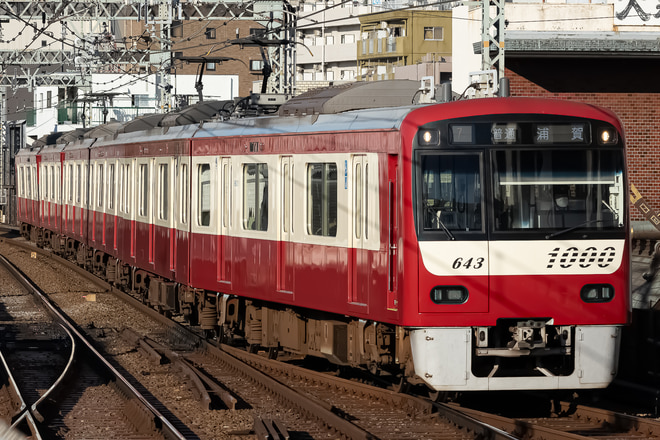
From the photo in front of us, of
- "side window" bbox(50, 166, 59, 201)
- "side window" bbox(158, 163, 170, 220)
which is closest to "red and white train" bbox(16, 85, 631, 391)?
"side window" bbox(158, 163, 170, 220)

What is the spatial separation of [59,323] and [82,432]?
7.47 metres

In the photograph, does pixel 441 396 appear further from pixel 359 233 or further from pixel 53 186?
pixel 53 186

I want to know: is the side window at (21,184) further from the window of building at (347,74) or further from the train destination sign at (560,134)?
the window of building at (347,74)

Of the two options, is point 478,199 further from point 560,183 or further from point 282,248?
point 282,248

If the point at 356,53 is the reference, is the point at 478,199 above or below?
below

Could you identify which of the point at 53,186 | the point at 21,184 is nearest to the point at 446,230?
the point at 53,186

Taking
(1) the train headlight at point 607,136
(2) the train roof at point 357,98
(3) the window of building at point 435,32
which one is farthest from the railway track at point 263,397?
(3) the window of building at point 435,32

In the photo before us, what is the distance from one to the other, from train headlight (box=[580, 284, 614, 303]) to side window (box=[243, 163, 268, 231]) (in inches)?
147

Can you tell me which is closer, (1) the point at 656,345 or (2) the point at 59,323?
(1) the point at 656,345

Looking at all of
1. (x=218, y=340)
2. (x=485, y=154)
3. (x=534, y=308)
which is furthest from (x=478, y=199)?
(x=218, y=340)

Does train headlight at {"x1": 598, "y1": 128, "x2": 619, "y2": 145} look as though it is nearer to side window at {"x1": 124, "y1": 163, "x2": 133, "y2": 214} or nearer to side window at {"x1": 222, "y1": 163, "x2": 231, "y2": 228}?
side window at {"x1": 222, "y1": 163, "x2": 231, "y2": 228}

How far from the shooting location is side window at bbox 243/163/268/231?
12.1 m

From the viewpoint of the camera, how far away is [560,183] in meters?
9.40

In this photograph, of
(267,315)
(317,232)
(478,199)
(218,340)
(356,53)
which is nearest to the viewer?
(478,199)
